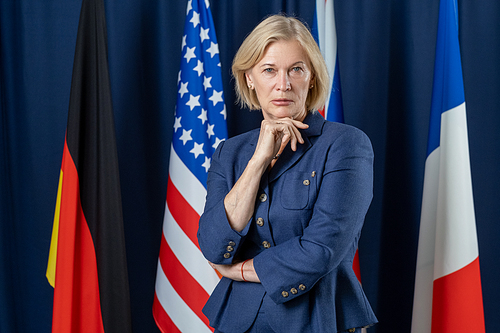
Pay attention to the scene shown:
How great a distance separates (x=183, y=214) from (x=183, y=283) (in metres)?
0.35

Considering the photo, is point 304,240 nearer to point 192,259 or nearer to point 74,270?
point 192,259

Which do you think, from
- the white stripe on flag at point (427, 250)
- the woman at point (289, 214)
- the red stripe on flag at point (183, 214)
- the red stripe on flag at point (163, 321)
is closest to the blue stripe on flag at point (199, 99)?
the red stripe on flag at point (183, 214)

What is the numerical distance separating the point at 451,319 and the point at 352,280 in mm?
1106

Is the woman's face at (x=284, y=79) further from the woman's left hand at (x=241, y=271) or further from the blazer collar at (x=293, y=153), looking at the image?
the woman's left hand at (x=241, y=271)

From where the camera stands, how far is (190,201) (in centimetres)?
227

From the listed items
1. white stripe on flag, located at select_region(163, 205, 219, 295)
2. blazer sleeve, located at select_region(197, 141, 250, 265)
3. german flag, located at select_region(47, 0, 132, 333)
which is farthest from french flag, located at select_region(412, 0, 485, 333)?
german flag, located at select_region(47, 0, 132, 333)

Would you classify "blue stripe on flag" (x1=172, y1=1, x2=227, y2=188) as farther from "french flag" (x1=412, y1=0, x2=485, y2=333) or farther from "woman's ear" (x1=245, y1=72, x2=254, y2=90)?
"french flag" (x1=412, y1=0, x2=485, y2=333)

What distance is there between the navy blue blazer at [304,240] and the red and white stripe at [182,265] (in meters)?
0.87

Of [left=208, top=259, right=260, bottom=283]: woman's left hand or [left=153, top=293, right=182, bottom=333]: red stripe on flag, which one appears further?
[left=153, top=293, right=182, bottom=333]: red stripe on flag

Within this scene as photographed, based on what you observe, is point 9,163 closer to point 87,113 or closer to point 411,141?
point 87,113

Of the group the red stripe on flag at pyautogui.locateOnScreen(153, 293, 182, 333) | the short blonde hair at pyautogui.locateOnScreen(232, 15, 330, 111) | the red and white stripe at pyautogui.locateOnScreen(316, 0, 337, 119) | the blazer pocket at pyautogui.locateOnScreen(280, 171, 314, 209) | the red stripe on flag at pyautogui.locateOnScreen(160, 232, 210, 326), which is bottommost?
the red stripe on flag at pyautogui.locateOnScreen(153, 293, 182, 333)

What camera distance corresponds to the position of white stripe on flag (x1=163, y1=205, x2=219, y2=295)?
2.23 meters

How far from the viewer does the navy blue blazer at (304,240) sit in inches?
46.0

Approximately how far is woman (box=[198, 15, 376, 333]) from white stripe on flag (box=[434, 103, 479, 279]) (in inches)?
39.7
